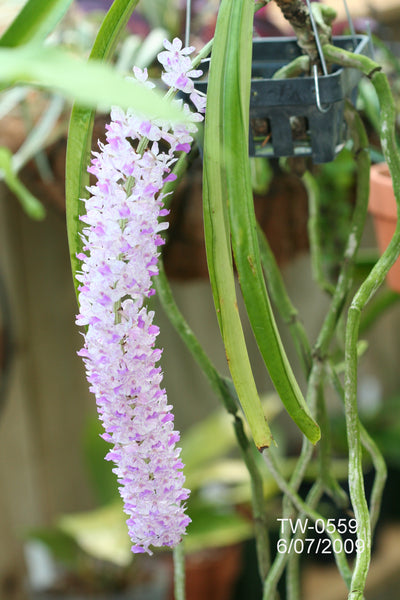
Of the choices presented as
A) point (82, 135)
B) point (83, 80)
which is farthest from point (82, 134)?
point (83, 80)

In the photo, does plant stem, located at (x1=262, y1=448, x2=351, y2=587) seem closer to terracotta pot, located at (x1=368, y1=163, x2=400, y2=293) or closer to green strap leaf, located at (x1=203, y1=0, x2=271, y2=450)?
green strap leaf, located at (x1=203, y1=0, x2=271, y2=450)

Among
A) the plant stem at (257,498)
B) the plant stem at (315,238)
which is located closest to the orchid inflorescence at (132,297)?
the plant stem at (257,498)

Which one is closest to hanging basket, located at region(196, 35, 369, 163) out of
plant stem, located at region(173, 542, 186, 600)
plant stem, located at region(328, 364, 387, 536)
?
plant stem, located at region(328, 364, 387, 536)

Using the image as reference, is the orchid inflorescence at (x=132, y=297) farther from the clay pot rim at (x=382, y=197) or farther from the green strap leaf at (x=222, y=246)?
the clay pot rim at (x=382, y=197)

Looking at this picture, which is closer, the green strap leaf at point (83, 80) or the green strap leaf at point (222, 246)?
the green strap leaf at point (83, 80)

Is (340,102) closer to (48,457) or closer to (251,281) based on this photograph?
(251,281)

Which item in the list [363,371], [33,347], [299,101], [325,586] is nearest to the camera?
[299,101]

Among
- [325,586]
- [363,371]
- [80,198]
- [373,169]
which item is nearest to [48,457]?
[325,586]
